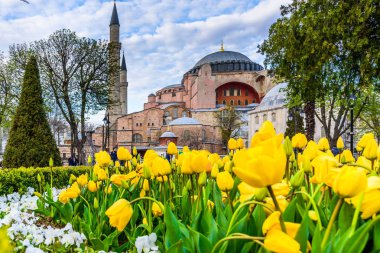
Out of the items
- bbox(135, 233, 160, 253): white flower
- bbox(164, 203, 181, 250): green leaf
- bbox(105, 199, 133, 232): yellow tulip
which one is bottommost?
bbox(135, 233, 160, 253): white flower

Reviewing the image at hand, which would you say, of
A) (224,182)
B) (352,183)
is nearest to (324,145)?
(224,182)

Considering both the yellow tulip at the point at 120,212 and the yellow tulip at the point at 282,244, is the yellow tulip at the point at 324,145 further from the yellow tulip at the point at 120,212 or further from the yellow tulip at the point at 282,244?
the yellow tulip at the point at 282,244

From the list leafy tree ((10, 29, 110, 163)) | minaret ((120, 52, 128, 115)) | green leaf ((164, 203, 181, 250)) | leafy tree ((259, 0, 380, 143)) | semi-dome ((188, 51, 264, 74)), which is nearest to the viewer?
green leaf ((164, 203, 181, 250))

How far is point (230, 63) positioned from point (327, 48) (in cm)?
5896

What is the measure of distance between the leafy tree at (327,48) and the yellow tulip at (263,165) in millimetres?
10833

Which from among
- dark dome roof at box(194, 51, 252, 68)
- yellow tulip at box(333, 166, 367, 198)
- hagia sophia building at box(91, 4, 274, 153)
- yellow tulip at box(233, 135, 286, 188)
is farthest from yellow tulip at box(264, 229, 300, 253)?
dark dome roof at box(194, 51, 252, 68)

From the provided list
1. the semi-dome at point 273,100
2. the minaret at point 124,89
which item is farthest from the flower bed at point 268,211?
the minaret at point 124,89

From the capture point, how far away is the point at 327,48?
37.6 ft

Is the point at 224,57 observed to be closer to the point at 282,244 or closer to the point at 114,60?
the point at 114,60

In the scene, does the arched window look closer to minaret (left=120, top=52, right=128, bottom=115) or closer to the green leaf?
minaret (left=120, top=52, right=128, bottom=115)

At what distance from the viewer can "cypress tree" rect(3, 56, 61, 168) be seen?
9.79m

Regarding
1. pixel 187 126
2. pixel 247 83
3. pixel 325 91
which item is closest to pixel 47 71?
pixel 325 91

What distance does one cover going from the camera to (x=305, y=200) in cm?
179

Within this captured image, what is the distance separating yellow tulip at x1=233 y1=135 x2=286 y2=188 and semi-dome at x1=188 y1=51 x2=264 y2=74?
68.0 meters
